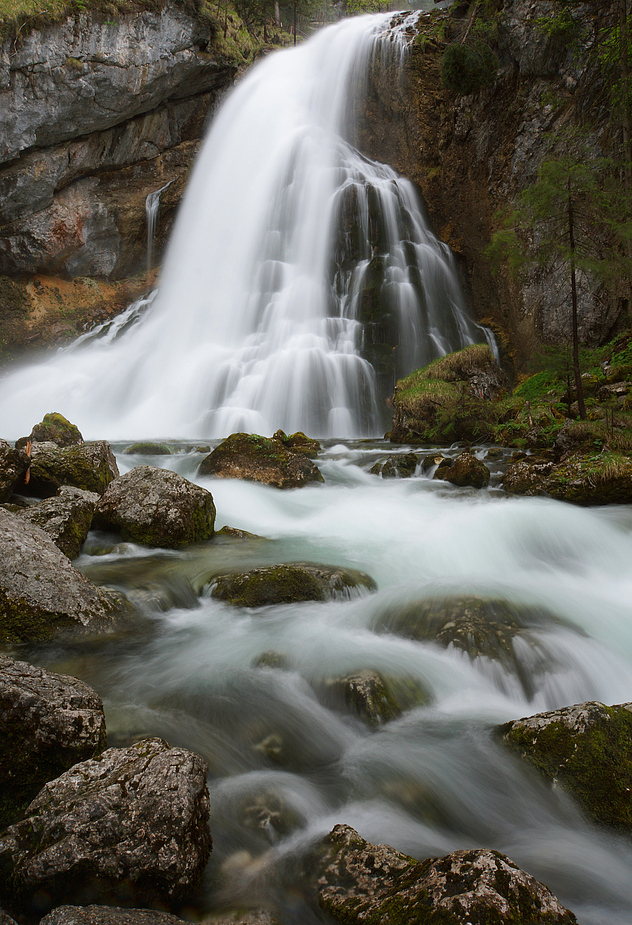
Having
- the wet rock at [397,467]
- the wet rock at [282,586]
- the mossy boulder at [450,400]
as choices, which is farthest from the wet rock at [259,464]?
the mossy boulder at [450,400]

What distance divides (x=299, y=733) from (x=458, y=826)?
3.31 ft

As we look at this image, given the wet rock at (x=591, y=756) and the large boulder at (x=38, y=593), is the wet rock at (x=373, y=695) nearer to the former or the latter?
the wet rock at (x=591, y=756)

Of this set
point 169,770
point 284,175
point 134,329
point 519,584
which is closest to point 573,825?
point 169,770

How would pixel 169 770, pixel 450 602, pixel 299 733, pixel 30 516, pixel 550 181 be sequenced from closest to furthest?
pixel 169 770 < pixel 299 733 < pixel 450 602 < pixel 30 516 < pixel 550 181

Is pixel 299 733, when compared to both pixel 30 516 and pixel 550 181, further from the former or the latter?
pixel 550 181

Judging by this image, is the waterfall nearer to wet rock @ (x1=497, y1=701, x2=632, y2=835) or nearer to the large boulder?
the large boulder

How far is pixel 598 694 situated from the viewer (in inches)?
138

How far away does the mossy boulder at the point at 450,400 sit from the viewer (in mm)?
12430

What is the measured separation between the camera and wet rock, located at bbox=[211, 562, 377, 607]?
15.5ft

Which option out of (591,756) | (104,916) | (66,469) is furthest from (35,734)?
(66,469)

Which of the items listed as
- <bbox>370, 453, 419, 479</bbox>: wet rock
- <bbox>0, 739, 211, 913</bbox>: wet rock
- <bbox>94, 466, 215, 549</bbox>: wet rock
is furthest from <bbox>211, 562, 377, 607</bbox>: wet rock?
<bbox>370, 453, 419, 479</bbox>: wet rock

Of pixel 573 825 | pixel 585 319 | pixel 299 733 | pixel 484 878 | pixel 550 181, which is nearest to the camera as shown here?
pixel 484 878

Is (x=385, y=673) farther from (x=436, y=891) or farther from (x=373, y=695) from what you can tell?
(x=436, y=891)

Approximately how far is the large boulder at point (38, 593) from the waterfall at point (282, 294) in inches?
445
